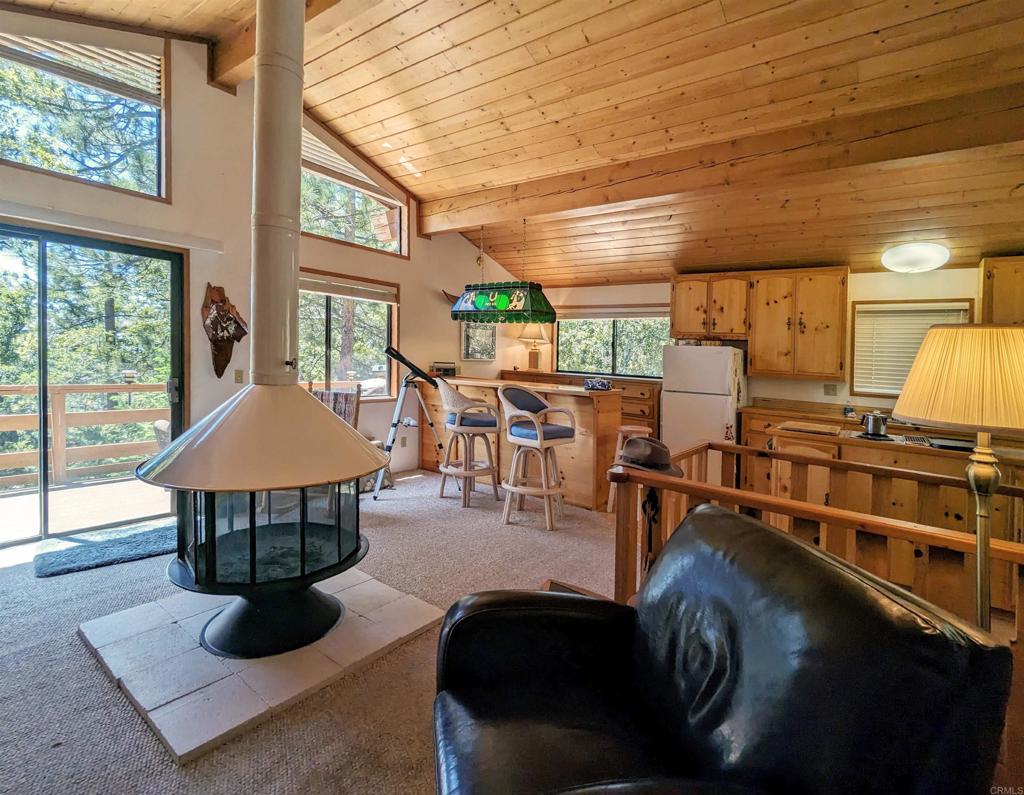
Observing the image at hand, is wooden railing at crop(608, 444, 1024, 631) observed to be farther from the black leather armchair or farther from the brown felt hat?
the black leather armchair

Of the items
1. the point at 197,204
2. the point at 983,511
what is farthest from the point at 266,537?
the point at 197,204

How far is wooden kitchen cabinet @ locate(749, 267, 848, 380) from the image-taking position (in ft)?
15.0

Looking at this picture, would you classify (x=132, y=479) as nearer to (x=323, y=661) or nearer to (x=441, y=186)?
(x=323, y=661)

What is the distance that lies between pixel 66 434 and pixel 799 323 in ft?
19.4

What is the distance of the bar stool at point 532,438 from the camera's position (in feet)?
12.2

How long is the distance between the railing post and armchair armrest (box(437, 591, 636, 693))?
3.44 meters

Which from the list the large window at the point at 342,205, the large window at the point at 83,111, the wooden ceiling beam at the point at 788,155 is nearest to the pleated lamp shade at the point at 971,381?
the wooden ceiling beam at the point at 788,155

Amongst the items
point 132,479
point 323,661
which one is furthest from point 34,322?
point 323,661

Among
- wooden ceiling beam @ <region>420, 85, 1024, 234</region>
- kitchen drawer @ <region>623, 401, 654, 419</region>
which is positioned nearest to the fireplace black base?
wooden ceiling beam @ <region>420, 85, 1024, 234</region>

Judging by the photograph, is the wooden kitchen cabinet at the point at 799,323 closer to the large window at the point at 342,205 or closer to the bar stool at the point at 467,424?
the bar stool at the point at 467,424

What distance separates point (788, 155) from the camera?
3.40m

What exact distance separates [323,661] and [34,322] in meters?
2.97

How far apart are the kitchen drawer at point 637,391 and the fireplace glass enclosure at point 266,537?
3.99 metres

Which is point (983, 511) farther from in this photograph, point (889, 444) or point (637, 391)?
point (637, 391)
